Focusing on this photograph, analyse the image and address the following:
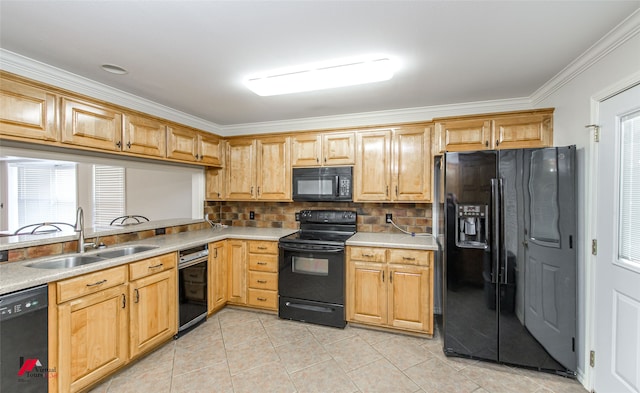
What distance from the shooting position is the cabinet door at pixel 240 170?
3.75m

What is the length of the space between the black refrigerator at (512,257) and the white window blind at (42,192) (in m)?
5.18

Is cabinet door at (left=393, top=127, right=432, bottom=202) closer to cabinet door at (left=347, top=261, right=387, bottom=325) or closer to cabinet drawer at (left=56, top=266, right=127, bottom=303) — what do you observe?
cabinet door at (left=347, top=261, right=387, bottom=325)

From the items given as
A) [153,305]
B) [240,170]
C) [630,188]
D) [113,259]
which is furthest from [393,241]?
[113,259]

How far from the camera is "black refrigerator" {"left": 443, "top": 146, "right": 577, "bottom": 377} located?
2107 mm

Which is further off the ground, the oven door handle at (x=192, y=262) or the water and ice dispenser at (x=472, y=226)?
the water and ice dispenser at (x=472, y=226)

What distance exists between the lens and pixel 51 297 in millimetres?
1711

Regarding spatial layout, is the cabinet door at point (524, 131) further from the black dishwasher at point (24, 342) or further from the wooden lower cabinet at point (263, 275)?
the black dishwasher at point (24, 342)

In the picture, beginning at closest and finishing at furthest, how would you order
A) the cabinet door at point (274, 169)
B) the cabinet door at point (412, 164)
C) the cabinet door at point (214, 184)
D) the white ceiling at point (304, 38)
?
the white ceiling at point (304, 38)
the cabinet door at point (412, 164)
the cabinet door at point (274, 169)
the cabinet door at point (214, 184)

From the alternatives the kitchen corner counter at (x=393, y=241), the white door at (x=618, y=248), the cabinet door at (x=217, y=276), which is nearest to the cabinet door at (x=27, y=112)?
the cabinet door at (x=217, y=276)

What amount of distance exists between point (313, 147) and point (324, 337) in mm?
2148

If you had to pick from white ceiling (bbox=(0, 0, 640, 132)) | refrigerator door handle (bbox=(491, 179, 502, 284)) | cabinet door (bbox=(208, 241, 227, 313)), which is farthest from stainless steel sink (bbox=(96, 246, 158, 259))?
refrigerator door handle (bbox=(491, 179, 502, 284))

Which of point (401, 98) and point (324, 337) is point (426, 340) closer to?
point (324, 337)

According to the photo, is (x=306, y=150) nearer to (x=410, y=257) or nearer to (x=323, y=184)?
(x=323, y=184)

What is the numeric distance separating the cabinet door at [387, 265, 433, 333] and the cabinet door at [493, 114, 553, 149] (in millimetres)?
1480
